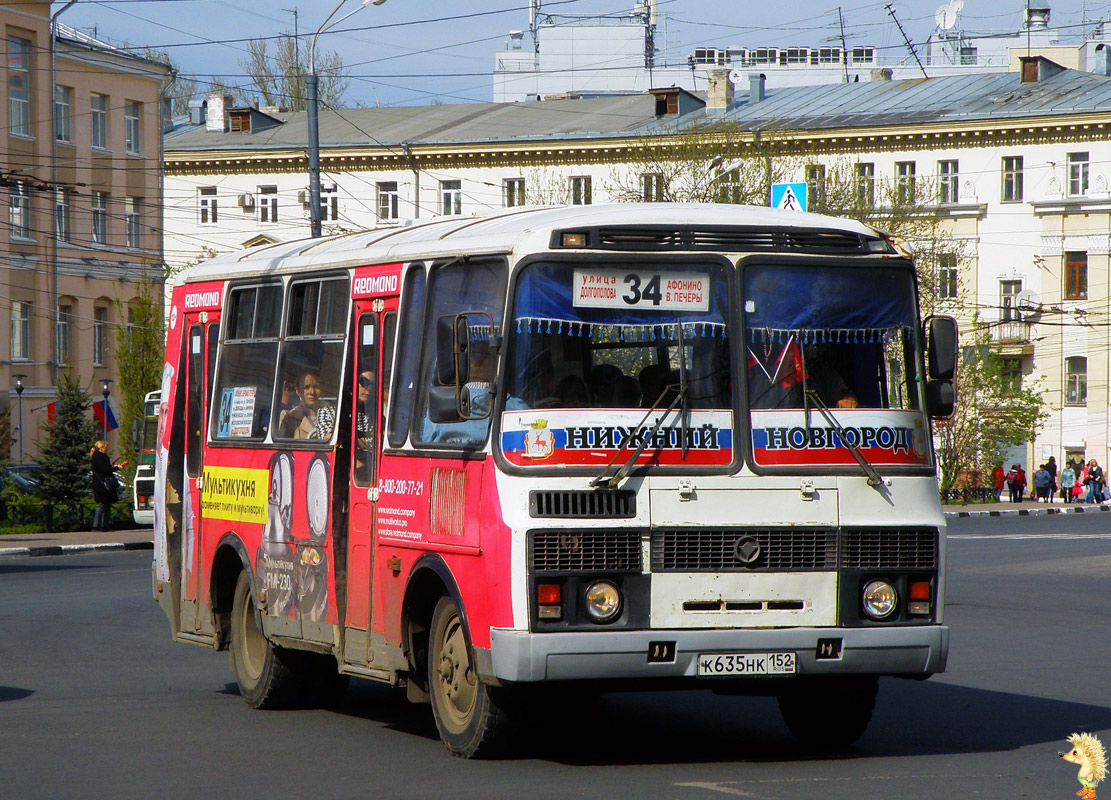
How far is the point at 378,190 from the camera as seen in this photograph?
76438mm

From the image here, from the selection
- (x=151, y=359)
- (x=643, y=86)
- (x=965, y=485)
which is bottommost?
(x=965, y=485)

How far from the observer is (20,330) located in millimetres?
55688

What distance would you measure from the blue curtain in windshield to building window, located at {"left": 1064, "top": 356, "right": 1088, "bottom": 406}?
60.1 meters

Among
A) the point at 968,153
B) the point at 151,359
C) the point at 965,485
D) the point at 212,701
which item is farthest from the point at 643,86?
the point at 212,701

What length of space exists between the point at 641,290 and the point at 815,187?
144 feet

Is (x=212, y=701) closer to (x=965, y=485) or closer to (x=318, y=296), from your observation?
(x=318, y=296)

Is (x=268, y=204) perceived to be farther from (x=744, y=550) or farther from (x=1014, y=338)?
(x=744, y=550)

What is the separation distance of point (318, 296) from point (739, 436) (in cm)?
312

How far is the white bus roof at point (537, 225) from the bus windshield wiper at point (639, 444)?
2.72 ft

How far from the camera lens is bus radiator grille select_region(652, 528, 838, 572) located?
341 inches

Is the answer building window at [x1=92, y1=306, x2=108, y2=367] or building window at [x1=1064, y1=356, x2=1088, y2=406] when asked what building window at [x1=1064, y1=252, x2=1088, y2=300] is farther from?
building window at [x1=92, y1=306, x2=108, y2=367]

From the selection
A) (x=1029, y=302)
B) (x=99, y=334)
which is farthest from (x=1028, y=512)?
(x=99, y=334)

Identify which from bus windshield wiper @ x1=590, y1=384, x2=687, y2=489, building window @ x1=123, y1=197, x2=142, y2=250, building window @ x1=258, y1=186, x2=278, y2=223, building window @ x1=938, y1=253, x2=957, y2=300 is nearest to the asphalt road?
bus windshield wiper @ x1=590, y1=384, x2=687, y2=489

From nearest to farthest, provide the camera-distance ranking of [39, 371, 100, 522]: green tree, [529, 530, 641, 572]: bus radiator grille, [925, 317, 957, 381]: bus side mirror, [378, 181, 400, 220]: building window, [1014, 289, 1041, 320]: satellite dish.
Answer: [529, 530, 641, 572]: bus radiator grille, [925, 317, 957, 381]: bus side mirror, [39, 371, 100, 522]: green tree, [1014, 289, 1041, 320]: satellite dish, [378, 181, 400, 220]: building window
